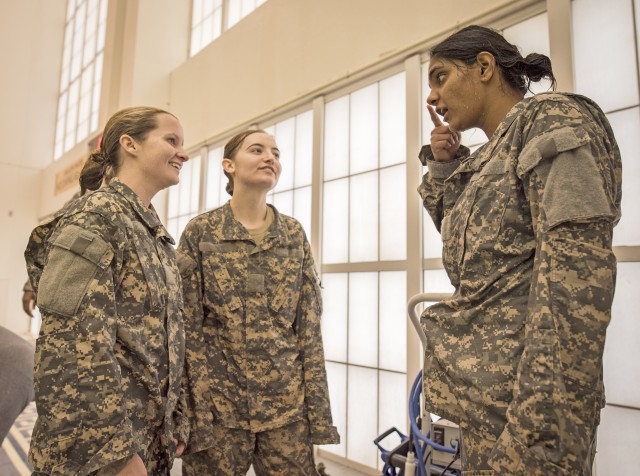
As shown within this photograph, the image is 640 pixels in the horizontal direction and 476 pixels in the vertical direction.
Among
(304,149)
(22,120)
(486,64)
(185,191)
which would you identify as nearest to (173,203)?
(185,191)

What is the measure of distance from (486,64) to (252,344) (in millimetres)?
1080

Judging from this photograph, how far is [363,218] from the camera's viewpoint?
2766 mm

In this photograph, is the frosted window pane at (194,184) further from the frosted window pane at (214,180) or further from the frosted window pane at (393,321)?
the frosted window pane at (393,321)

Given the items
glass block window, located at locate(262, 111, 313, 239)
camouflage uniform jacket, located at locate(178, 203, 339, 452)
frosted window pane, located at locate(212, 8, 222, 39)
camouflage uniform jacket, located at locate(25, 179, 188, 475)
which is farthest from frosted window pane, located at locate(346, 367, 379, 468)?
frosted window pane, located at locate(212, 8, 222, 39)

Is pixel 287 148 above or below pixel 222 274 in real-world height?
above

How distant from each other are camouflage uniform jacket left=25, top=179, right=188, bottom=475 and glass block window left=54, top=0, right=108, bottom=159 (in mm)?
6224

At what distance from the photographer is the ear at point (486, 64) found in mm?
932

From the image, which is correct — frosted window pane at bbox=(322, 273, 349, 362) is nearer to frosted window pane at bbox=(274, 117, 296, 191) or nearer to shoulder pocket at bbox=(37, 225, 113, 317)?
frosted window pane at bbox=(274, 117, 296, 191)

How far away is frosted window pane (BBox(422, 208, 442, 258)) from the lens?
7.55 ft

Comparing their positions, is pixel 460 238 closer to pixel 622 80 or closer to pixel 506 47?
pixel 506 47

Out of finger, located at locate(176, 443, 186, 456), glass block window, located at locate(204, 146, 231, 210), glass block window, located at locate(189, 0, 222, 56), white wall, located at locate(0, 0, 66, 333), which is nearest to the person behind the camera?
finger, located at locate(176, 443, 186, 456)

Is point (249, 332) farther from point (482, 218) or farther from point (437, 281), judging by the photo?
point (437, 281)

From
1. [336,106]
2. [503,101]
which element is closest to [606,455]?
[503,101]

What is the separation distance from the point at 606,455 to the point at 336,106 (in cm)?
235
